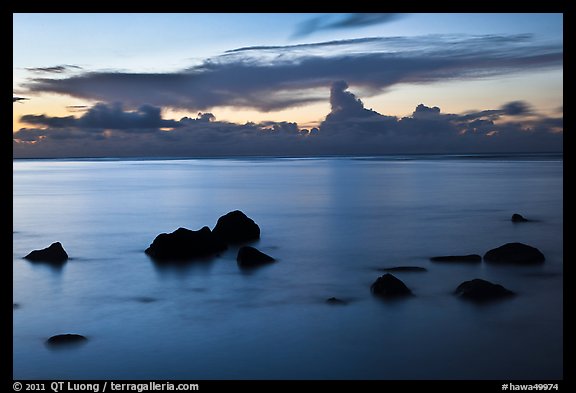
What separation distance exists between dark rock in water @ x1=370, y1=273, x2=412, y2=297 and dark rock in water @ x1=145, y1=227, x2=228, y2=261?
386 centimetres

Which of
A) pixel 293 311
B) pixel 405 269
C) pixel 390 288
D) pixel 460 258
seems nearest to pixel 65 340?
pixel 293 311

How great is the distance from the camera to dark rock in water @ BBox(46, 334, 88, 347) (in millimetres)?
6797

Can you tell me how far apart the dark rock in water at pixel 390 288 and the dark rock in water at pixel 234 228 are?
4759 millimetres

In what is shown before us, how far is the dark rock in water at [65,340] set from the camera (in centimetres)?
680

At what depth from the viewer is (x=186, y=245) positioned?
36.2 feet

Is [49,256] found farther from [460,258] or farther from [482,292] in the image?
[482,292]

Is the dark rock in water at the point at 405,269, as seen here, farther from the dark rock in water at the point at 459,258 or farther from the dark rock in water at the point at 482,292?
the dark rock in water at the point at 482,292

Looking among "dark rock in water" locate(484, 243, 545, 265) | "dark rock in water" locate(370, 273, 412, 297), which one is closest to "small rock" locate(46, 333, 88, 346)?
"dark rock in water" locate(370, 273, 412, 297)

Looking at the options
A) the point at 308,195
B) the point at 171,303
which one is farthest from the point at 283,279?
the point at 308,195

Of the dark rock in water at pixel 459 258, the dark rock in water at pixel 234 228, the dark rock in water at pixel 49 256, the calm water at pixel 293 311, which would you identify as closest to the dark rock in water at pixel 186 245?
the calm water at pixel 293 311

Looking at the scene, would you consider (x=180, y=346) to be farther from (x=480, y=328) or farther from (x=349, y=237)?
(x=349, y=237)

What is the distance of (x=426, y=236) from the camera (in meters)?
15.1
